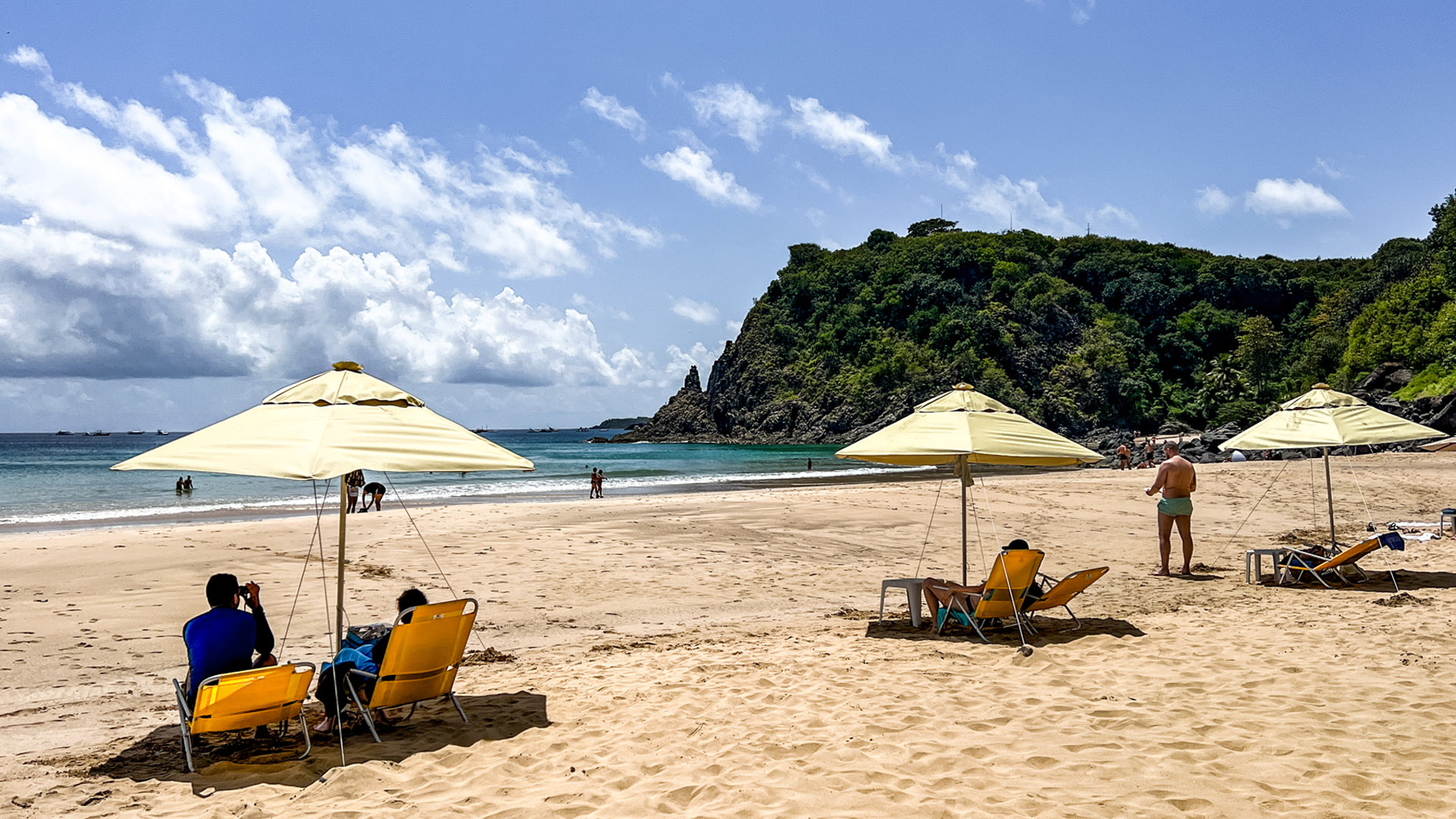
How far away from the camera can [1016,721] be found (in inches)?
202

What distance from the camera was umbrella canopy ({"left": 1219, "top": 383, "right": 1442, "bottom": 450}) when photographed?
397 inches

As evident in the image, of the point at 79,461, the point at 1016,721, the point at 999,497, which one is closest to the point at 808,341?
the point at 79,461

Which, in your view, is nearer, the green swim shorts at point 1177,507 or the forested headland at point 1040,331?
the green swim shorts at point 1177,507

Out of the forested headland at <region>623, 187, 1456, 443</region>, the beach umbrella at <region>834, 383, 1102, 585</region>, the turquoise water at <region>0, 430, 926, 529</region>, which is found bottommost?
the turquoise water at <region>0, 430, 926, 529</region>

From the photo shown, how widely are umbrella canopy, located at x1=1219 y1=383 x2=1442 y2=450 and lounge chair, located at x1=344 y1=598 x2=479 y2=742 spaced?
349 inches

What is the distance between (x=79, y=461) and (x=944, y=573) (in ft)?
233

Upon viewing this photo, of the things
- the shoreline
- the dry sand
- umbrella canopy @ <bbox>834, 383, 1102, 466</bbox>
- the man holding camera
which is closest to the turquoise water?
the shoreline

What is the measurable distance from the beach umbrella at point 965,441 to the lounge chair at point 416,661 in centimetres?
345

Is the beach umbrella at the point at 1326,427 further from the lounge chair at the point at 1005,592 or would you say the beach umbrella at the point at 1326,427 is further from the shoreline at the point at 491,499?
the lounge chair at the point at 1005,592

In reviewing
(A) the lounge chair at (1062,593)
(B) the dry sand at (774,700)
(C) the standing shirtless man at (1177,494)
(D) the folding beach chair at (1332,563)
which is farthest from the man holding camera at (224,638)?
(D) the folding beach chair at (1332,563)

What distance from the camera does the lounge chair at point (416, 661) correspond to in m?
5.06

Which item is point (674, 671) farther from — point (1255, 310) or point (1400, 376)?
point (1255, 310)

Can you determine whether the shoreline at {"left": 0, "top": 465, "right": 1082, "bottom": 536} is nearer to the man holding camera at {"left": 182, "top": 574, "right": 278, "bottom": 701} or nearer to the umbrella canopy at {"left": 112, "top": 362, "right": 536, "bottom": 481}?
the umbrella canopy at {"left": 112, "top": 362, "right": 536, "bottom": 481}

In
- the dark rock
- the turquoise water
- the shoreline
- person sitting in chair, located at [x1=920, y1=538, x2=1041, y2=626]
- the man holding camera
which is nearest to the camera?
the man holding camera
